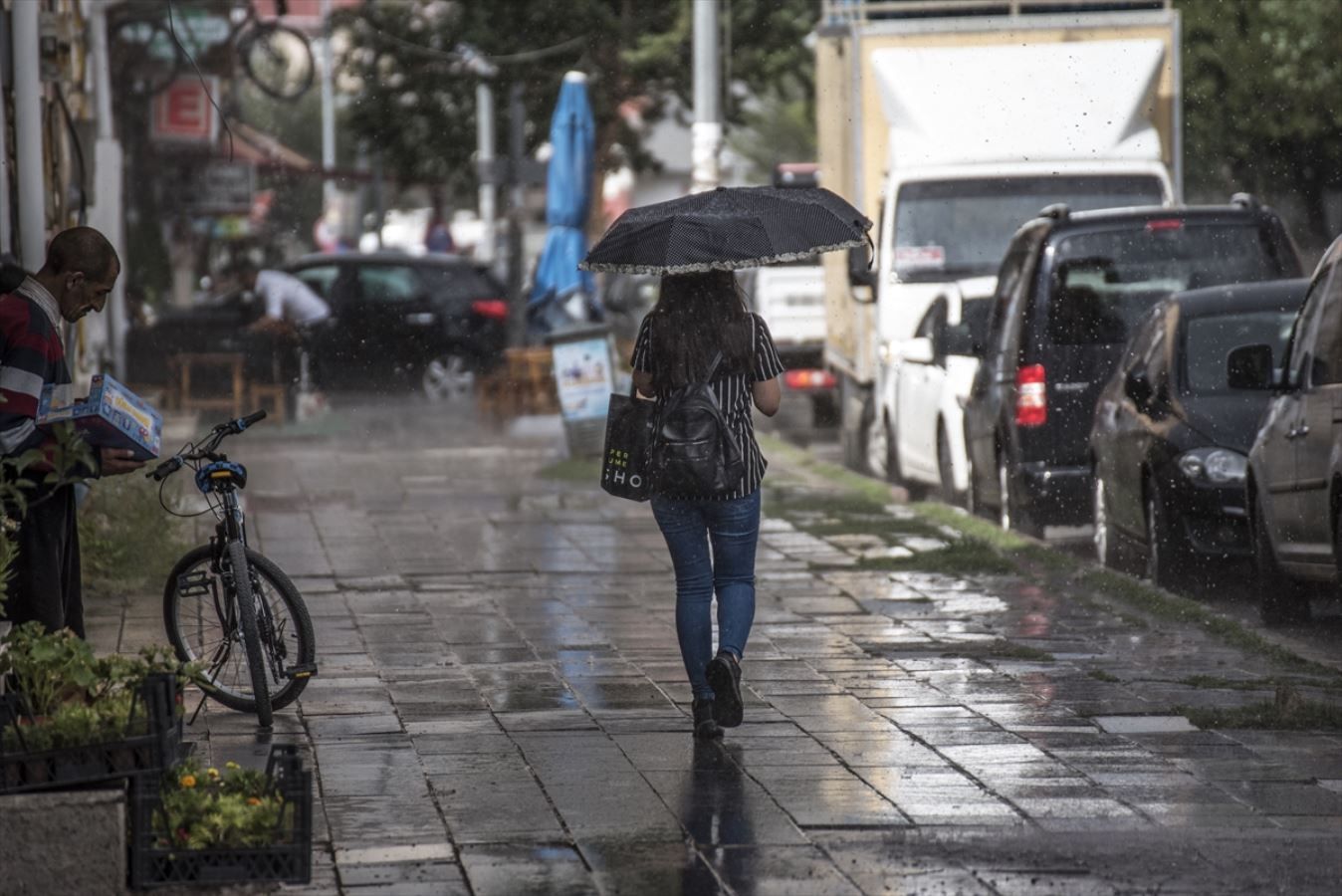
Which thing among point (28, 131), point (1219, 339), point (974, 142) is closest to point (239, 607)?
point (28, 131)

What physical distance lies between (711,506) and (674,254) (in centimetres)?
81

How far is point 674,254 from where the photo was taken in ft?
26.9

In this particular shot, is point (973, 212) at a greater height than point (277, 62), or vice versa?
point (277, 62)

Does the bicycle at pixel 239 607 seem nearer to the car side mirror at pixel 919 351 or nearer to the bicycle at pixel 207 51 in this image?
the car side mirror at pixel 919 351

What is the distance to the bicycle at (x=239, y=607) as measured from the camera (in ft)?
27.9

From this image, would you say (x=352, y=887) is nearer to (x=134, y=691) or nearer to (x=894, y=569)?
(x=134, y=691)

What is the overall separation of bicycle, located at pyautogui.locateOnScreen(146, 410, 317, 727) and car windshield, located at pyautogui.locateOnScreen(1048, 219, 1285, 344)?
6792 millimetres

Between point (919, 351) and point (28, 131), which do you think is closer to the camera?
point (28, 131)

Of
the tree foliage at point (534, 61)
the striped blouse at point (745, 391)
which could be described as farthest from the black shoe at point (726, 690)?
the tree foliage at point (534, 61)

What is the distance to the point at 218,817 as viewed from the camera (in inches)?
230

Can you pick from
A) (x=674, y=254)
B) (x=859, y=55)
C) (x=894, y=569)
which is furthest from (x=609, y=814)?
(x=859, y=55)

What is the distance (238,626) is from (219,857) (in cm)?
298

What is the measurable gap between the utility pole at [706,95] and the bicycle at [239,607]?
13010 mm

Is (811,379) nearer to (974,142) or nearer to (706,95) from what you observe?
(706,95)
